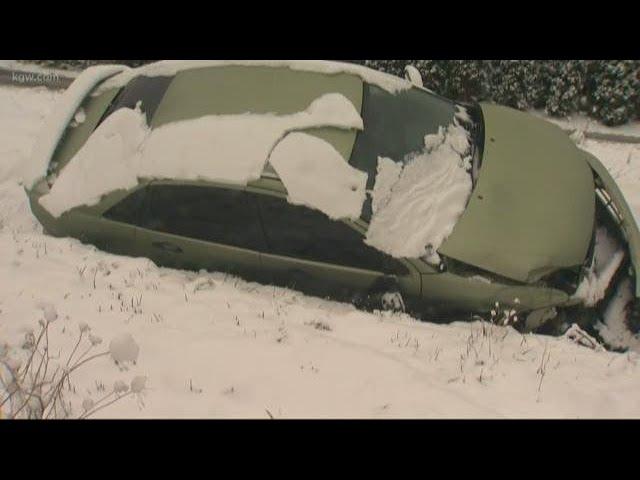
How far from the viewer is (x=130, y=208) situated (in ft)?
15.6

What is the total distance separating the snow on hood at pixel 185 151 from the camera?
175 inches

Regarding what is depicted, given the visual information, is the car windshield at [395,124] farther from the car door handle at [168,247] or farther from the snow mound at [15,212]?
the snow mound at [15,212]

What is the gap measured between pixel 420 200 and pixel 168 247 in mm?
2085

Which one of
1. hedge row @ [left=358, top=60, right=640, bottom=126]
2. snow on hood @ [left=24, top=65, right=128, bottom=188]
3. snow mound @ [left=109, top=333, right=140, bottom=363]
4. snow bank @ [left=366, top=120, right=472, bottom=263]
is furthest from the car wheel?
hedge row @ [left=358, top=60, right=640, bottom=126]

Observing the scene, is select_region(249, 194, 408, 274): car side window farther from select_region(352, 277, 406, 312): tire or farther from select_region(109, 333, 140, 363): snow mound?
select_region(109, 333, 140, 363): snow mound

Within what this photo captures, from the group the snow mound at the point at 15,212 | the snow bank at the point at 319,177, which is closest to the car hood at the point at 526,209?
the snow bank at the point at 319,177

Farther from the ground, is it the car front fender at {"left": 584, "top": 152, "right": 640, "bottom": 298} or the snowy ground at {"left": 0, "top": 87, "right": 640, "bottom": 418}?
the car front fender at {"left": 584, "top": 152, "right": 640, "bottom": 298}

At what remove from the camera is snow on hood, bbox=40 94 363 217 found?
4.45m

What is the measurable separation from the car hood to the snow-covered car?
0.5 inches

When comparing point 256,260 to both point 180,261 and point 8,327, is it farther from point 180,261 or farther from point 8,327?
point 8,327

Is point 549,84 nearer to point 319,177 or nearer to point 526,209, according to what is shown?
point 526,209

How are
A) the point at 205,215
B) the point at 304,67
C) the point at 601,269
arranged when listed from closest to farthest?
the point at 601,269 < the point at 205,215 < the point at 304,67

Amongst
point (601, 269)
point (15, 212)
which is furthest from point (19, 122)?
point (601, 269)

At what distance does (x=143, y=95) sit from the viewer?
5184 mm
